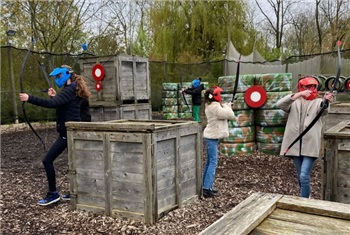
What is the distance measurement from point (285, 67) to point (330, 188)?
13.4m

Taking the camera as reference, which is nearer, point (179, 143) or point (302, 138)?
point (302, 138)

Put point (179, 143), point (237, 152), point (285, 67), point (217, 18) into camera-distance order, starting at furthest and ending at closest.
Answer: point (217, 18) → point (285, 67) → point (237, 152) → point (179, 143)

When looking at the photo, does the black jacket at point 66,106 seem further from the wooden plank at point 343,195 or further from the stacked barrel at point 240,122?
the stacked barrel at point 240,122

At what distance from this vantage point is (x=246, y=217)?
186 cm

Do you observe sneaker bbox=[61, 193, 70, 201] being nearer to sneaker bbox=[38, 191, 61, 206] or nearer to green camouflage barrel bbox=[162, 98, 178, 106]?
sneaker bbox=[38, 191, 61, 206]

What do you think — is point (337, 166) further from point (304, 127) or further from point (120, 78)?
point (120, 78)

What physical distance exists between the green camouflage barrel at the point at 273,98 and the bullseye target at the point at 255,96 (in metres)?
0.08

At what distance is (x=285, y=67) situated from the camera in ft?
54.0

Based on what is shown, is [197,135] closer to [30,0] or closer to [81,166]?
[81,166]

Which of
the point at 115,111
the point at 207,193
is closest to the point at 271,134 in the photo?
the point at 207,193

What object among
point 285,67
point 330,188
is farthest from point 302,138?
point 285,67

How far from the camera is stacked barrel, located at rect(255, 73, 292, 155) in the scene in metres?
8.06

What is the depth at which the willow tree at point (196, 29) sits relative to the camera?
25.0 m

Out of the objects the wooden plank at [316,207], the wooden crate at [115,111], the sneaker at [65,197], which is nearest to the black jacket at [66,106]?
the sneaker at [65,197]
